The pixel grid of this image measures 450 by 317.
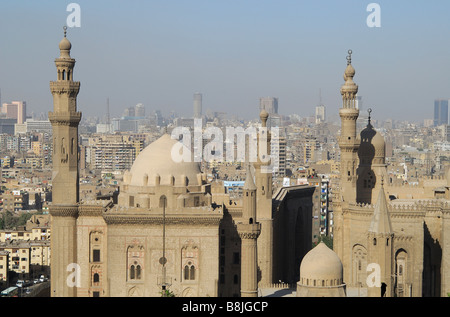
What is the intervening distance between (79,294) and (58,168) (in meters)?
4.24

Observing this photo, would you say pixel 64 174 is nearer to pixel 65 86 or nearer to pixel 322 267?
pixel 65 86

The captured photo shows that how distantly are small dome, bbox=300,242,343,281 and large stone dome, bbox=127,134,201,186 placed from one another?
686 centimetres

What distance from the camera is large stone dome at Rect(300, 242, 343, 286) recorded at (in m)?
29.2

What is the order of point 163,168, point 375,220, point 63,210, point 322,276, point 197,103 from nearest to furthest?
point 322,276 < point 375,220 < point 63,210 < point 163,168 < point 197,103

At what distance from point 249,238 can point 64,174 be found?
22.2 ft

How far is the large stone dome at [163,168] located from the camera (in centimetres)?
3462

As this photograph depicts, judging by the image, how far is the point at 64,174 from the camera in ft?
113

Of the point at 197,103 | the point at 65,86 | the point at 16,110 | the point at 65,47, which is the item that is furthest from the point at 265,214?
the point at 16,110

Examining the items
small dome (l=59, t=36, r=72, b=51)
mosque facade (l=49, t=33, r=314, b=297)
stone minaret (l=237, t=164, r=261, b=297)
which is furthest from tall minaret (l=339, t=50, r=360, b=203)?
small dome (l=59, t=36, r=72, b=51)

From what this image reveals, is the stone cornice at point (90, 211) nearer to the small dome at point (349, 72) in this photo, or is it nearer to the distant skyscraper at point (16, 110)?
the small dome at point (349, 72)

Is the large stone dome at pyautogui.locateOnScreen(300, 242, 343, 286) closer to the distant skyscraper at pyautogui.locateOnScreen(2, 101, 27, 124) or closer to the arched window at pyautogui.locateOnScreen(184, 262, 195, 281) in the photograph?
the arched window at pyautogui.locateOnScreen(184, 262, 195, 281)

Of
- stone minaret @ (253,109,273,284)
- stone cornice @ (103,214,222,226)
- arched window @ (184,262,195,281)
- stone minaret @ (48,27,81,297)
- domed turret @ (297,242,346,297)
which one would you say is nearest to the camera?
domed turret @ (297,242,346,297)
